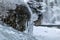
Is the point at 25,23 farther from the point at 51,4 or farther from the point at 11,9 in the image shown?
the point at 51,4

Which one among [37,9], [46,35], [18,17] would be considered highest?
[18,17]

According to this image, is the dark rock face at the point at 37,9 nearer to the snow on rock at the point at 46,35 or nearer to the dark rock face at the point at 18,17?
the snow on rock at the point at 46,35

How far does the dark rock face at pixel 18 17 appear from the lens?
3938 mm

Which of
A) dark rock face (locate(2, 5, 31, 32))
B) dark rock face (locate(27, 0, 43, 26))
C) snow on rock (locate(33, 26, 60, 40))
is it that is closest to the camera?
dark rock face (locate(2, 5, 31, 32))

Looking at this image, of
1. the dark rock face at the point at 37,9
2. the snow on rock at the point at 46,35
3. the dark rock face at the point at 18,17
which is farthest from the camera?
the dark rock face at the point at 37,9

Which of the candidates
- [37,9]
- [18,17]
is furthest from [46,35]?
[37,9]

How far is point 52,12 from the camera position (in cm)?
1062

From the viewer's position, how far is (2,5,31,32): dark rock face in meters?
3.94

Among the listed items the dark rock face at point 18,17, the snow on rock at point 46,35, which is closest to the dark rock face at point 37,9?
the snow on rock at point 46,35

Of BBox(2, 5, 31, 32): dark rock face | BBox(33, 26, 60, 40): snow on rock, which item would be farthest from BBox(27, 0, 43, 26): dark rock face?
BBox(2, 5, 31, 32): dark rock face

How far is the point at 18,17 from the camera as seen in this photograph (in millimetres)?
4031

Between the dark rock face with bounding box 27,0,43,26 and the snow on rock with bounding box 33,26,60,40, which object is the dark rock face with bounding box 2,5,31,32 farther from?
the dark rock face with bounding box 27,0,43,26

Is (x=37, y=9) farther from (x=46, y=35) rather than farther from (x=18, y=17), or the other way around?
(x=18, y=17)

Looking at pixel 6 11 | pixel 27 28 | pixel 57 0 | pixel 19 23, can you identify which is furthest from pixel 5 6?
pixel 57 0
